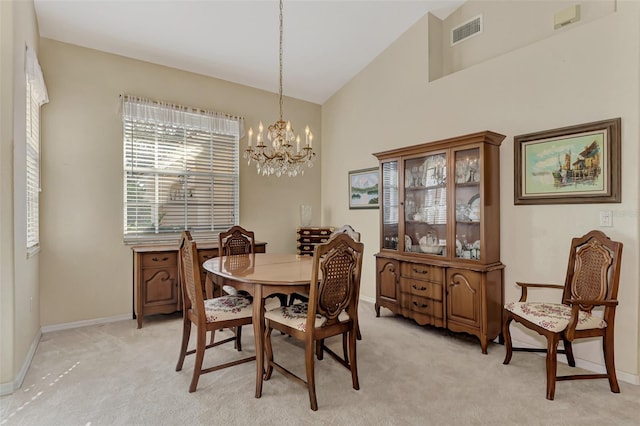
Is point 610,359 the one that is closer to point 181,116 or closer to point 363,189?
point 363,189

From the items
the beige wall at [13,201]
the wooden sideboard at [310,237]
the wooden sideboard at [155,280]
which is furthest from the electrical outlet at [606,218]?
the beige wall at [13,201]

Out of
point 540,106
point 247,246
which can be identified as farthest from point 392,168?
point 247,246

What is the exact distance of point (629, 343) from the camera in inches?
98.7

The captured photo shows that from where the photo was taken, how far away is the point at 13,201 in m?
2.35

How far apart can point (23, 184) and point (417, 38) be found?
4.07m

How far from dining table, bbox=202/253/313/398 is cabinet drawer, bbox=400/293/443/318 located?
1276 mm

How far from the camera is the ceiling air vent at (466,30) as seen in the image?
3.56m

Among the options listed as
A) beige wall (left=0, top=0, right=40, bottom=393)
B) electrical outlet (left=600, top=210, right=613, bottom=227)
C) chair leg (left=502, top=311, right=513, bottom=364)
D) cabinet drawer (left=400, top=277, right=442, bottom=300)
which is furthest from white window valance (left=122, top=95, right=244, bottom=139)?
electrical outlet (left=600, top=210, right=613, bottom=227)

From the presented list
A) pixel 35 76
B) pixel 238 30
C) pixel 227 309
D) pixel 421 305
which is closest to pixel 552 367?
pixel 421 305

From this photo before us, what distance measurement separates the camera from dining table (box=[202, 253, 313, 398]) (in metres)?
2.26

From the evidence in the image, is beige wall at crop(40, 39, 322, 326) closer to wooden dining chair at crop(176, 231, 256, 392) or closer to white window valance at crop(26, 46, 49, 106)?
white window valance at crop(26, 46, 49, 106)

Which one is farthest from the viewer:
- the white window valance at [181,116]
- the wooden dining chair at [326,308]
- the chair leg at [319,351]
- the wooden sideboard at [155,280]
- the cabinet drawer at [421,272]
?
the white window valance at [181,116]

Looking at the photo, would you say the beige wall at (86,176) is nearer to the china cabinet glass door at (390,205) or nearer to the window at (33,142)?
the window at (33,142)

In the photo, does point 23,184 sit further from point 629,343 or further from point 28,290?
point 629,343
